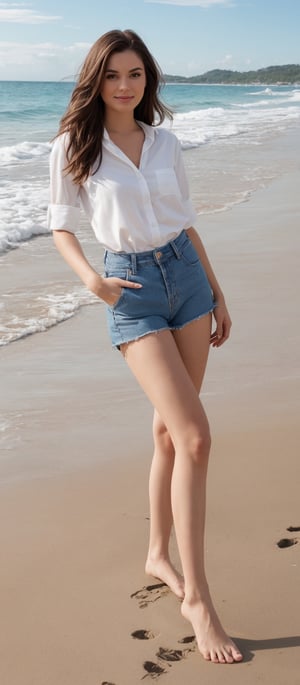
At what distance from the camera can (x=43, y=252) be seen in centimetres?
887

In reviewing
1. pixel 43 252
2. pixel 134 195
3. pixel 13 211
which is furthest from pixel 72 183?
pixel 13 211

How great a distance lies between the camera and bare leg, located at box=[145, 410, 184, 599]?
311 cm

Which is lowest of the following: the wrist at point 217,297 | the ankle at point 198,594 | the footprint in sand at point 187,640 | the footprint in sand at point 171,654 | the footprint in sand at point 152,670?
the footprint in sand at point 187,640

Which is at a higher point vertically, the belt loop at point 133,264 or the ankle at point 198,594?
the belt loop at point 133,264

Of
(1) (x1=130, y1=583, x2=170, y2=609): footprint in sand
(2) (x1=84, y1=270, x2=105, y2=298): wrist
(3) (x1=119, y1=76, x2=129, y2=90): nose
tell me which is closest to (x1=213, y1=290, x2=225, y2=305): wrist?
(2) (x1=84, y1=270, x2=105, y2=298): wrist

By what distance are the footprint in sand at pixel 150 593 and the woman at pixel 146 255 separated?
154 mm

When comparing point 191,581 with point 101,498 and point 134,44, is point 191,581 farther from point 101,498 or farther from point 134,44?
point 134,44

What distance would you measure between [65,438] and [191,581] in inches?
64.8

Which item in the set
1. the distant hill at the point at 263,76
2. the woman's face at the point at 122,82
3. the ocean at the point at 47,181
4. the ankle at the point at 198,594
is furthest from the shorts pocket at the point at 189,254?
the distant hill at the point at 263,76

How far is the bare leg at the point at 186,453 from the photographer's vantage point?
2.79m

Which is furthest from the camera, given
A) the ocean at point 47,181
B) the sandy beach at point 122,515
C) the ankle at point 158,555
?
the ocean at point 47,181

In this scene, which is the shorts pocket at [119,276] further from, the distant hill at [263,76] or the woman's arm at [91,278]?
the distant hill at [263,76]

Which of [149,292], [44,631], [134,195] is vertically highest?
[134,195]

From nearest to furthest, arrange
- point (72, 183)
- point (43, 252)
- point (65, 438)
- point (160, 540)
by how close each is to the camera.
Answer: point (72, 183) < point (160, 540) < point (65, 438) < point (43, 252)
